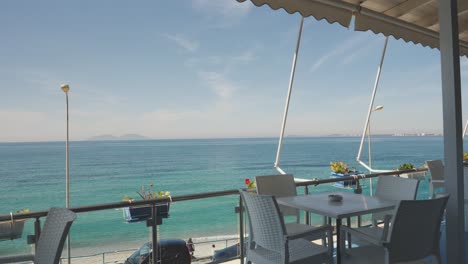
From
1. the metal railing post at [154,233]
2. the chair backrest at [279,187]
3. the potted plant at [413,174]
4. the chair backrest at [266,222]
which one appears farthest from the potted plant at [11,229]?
the potted plant at [413,174]

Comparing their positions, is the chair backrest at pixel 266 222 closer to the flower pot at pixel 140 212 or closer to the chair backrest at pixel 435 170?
the flower pot at pixel 140 212

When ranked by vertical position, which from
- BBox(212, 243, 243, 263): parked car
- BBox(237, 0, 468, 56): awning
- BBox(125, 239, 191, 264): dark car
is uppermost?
BBox(237, 0, 468, 56): awning

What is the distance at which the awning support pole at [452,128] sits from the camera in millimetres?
2416

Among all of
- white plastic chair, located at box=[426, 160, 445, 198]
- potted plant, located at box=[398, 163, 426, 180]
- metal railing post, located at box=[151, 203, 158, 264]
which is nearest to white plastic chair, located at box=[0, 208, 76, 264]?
metal railing post, located at box=[151, 203, 158, 264]

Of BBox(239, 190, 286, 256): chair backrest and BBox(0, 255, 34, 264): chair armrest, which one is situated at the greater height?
BBox(239, 190, 286, 256): chair backrest

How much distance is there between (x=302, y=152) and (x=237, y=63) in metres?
24.4

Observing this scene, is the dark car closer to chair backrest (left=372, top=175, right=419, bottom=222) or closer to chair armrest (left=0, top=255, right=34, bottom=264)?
chair armrest (left=0, top=255, right=34, bottom=264)

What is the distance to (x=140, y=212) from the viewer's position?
279 centimetres

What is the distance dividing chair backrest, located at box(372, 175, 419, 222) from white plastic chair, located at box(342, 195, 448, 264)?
38.4 inches

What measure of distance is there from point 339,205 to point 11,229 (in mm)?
2524

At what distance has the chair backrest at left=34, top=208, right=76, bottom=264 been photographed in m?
2.04

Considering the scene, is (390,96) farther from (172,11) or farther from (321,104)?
(172,11)

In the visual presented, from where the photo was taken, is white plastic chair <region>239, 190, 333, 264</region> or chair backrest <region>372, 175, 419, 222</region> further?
chair backrest <region>372, 175, 419, 222</region>

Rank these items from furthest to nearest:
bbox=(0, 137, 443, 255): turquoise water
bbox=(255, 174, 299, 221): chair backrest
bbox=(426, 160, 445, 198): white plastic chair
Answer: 1. bbox=(0, 137, 443, 255): turquoise water
2. bbox=(426, 160, 445, 198): white plastic chair
3. bbox=(255, 174, 299, 221): chair backrest
